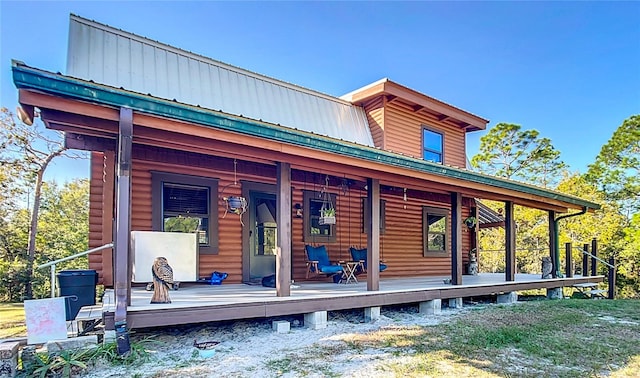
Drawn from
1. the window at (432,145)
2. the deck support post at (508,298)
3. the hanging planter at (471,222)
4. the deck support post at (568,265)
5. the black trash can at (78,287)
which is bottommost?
the deck support post at (508,298)

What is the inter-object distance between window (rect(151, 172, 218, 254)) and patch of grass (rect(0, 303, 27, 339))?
9.69ft

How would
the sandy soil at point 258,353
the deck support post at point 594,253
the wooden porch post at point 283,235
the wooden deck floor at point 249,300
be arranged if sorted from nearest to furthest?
1. the sandy soil at point 258,353
2. the wooden deck floor at point 249,300
3. the wooden porch post at point 283,235
4. the deck support post at point 594,253

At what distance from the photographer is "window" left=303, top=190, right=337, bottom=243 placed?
8391 mm

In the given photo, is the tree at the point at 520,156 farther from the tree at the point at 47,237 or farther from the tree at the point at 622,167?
the tree at the point at 47,237

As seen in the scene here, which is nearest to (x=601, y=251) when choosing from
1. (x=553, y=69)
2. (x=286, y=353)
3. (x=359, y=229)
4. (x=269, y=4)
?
(x=553, y=69)

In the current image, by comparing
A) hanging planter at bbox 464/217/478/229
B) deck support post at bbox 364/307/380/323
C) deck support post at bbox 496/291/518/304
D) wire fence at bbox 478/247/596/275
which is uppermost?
hanging planter at bbox 464/217/478/229

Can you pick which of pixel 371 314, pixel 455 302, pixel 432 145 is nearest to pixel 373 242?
pixel 371 314

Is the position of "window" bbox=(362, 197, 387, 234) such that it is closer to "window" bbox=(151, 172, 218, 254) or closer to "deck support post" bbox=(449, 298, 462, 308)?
"deck support post" bbox=(449, 298, 462, 308)

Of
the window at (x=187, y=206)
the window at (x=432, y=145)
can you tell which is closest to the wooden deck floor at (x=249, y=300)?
the window at (x=187, y=206)

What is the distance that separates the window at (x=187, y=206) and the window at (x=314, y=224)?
6.48 feet

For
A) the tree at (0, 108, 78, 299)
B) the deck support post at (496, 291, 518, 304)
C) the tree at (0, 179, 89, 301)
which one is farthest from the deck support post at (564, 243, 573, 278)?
the tree at (0, 108, 78, 299)

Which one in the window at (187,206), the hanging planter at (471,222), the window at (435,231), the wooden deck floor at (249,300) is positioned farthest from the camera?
the hanging planter at (471,222)

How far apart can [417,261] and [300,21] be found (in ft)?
27.3

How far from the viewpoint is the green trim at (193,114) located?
11.9 feet
